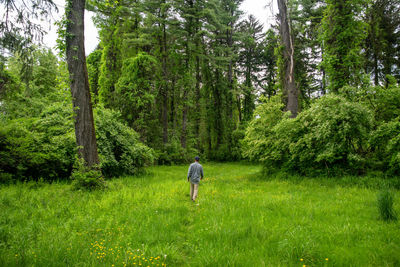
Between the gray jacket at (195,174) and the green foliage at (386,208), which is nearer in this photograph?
the green foliage at (386,208)

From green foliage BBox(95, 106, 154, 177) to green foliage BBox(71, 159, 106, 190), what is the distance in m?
2.93

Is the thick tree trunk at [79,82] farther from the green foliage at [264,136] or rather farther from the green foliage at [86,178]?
the green foliage at [264,136]

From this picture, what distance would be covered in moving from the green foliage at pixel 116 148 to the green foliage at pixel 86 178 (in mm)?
2931

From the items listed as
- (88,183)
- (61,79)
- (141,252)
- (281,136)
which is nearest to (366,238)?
(141,252)

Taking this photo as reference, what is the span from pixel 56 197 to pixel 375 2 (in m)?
26.3

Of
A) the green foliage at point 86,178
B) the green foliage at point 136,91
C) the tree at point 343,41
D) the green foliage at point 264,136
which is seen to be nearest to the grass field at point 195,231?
the green foliage at point 86,178

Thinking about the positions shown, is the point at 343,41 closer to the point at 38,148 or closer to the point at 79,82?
the point at 79,82

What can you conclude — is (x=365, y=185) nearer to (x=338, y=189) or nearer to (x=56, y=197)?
(x=338, y=189)

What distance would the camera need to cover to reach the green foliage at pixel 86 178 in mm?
8305

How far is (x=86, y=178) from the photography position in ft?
27.3

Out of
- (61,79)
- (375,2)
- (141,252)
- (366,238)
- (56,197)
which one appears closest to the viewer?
(141,252)

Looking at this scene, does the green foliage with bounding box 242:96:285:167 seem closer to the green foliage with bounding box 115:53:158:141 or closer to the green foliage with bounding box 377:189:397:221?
the green foliage with bounding box 377:189:397:221

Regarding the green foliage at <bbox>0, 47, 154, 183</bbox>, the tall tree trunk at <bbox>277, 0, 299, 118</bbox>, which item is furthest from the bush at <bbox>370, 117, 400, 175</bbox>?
the green foliage at <bbox>0, 47, 154, 183</bbox>

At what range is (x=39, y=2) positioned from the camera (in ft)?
15.4
